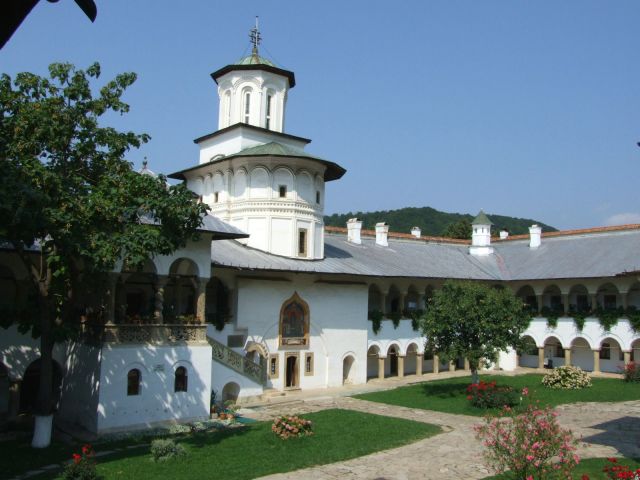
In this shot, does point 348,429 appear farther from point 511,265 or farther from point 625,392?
point 511,265

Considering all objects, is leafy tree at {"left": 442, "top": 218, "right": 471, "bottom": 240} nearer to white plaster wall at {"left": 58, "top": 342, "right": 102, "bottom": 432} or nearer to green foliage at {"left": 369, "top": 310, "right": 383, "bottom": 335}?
green foliage at {"left": 369, "top": 310, "right": 383, "bottom": 335}

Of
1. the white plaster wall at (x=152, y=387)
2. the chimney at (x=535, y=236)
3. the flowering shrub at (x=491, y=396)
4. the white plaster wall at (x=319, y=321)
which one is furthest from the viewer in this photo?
the chimney at (x=535, y=236)

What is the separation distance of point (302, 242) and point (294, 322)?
3.55m

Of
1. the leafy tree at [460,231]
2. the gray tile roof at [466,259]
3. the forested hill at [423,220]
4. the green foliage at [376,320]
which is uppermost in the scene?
the forested hill at [423,220]

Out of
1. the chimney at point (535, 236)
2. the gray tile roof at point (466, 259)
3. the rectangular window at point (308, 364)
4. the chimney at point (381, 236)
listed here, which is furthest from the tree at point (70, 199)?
the chimney at point (535, 236)

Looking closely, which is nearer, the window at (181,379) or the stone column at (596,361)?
the window at (181,379)

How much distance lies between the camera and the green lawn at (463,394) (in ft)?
69.9

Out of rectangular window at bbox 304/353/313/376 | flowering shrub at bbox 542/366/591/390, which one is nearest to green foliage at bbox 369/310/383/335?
rectangular window at bbox 304/353/313/376

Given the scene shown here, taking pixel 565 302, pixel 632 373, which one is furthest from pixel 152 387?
pixel 565 302

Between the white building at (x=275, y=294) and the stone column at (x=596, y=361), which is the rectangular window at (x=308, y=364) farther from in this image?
the stone column at (x=596, y=361)

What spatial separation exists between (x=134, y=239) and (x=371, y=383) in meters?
16.3

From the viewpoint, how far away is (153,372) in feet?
57.7

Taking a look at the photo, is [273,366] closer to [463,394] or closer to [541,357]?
[463,394]

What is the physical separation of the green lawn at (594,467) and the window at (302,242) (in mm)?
14700
